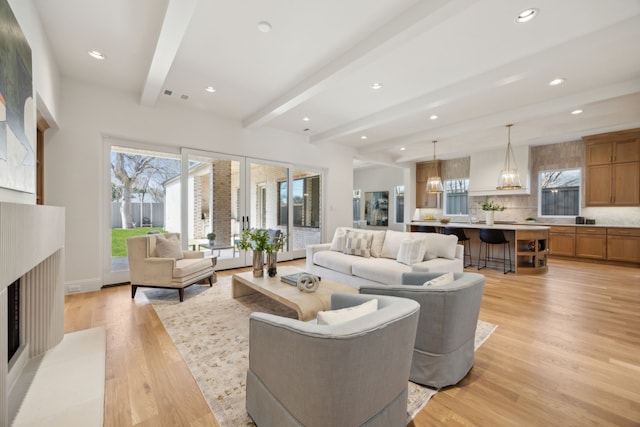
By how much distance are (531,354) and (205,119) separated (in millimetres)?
5481

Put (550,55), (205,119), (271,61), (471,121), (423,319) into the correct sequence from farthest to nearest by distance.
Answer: (471,121)
(205,119)
(271,61)
(550,55)
(423,319)

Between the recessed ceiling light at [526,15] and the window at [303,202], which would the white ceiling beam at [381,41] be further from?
the window at [303,202]

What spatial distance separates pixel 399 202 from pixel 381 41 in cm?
796

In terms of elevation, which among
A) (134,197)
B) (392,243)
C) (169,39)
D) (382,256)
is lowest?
(382,256)

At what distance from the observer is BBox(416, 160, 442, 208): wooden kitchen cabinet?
8.86m

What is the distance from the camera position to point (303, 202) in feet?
21.9

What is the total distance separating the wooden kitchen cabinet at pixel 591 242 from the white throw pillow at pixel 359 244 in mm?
5318

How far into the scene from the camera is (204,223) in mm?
5062

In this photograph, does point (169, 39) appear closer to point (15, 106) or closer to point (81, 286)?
point (15, 106)

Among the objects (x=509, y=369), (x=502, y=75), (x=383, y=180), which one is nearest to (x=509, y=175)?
(x=502, y=75)

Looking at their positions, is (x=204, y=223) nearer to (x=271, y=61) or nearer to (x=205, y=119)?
(x=205, y=119)

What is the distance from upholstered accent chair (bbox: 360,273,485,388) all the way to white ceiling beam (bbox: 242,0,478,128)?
2.11 metres

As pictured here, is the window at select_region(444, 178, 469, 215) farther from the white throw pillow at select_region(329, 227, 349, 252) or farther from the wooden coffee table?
the wooden coffee table

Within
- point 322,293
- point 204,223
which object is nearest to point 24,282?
point 322,293
